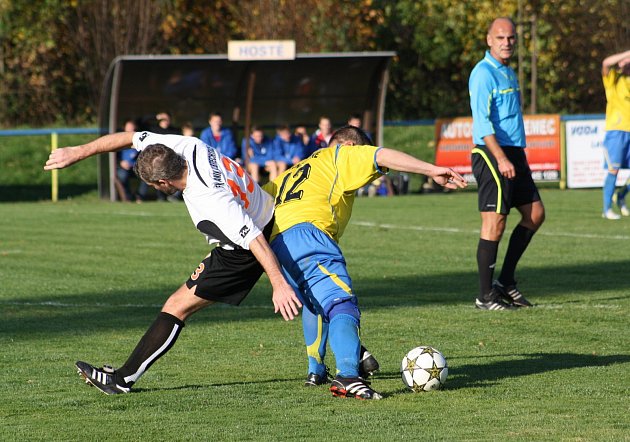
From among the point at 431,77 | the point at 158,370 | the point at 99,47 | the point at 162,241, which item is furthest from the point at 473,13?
the point at 158,370

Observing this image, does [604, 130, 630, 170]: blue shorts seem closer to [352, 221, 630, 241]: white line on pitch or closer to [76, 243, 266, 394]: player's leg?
[352, 221, 630, 241]: white line on pitch

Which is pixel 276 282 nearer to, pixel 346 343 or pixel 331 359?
pixel 346 343

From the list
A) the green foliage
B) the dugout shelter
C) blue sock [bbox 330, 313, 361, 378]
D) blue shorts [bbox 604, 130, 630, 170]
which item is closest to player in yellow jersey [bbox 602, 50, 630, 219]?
blue shorts [bbox 604, 130, 630, 170]

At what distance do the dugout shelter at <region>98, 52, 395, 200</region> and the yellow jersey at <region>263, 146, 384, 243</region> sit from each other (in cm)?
1847

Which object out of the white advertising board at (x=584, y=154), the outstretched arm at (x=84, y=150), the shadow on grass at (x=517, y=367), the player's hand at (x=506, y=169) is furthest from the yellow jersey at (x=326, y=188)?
the white advertising board at (x=584, y=154)

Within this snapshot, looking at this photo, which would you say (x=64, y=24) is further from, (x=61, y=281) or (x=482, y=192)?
(x=482, y=192)

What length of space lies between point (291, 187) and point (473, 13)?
30477 mm

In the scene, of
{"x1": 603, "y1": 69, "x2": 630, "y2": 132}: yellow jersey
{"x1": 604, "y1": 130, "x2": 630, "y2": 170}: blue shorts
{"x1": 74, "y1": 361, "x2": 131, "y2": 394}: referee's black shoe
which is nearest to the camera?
{"x1": 74, "y1": 361, "x2": 131, "y2": 394}: referee's black shoe

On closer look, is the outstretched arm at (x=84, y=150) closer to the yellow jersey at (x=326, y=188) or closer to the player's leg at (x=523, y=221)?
the yellow jersey at (x=326, y=188)

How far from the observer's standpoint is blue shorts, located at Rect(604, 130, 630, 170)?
17.3 m

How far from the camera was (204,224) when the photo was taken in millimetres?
5965

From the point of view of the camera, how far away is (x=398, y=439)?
533 centimetres

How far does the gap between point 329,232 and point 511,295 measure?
3.68m

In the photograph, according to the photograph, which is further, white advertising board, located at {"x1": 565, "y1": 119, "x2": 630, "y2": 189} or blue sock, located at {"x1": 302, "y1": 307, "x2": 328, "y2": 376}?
white advertising board, located at {"x1": 565, "y1": 119, "x2": 630, "y2": 189}
